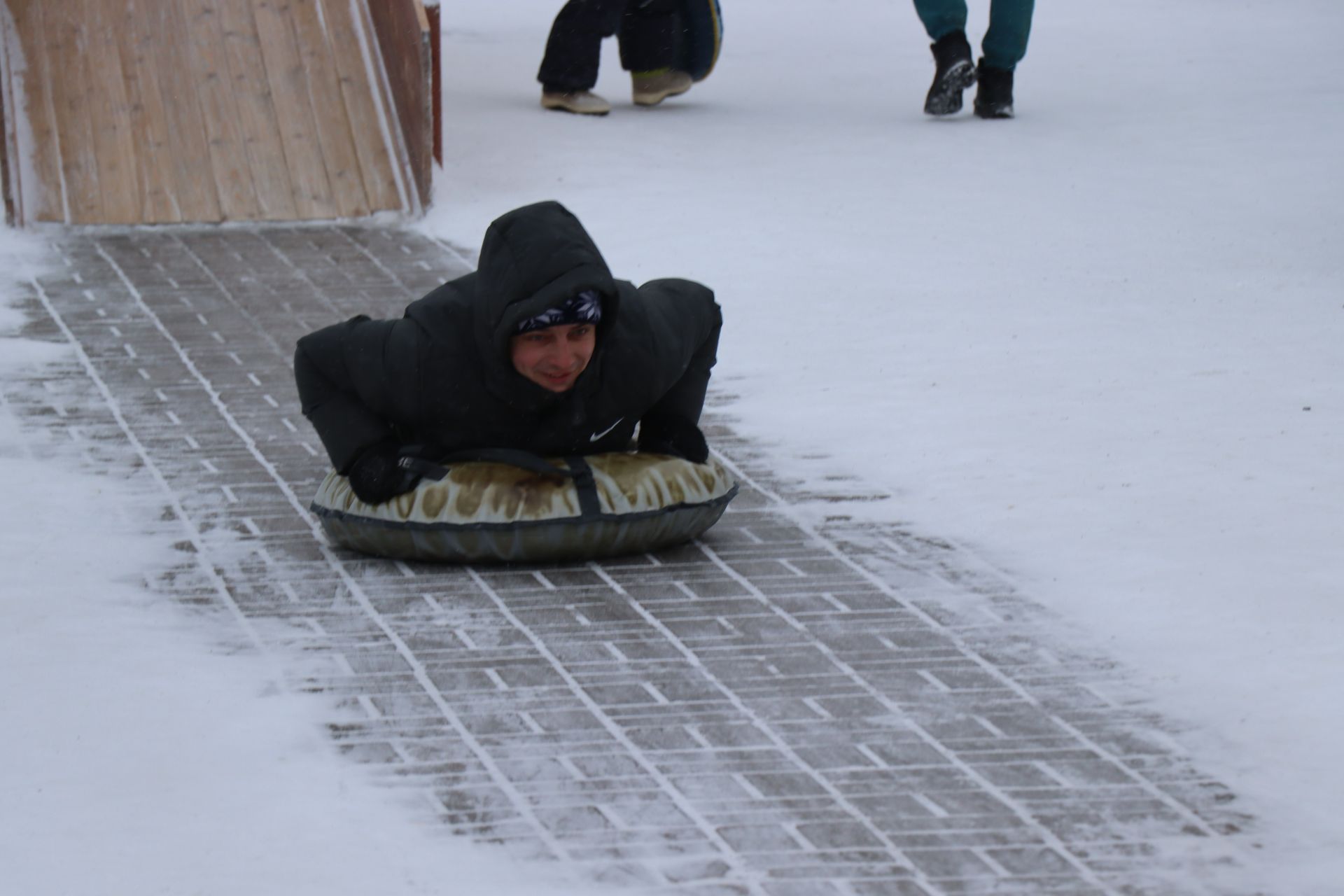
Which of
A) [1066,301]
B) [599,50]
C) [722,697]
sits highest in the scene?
[599,50]

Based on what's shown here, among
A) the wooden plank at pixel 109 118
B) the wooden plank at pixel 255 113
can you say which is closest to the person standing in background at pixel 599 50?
the wooden plank at pixel 255 113

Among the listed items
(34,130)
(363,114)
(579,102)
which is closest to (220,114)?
(363,114)

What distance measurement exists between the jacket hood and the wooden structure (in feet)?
13.9

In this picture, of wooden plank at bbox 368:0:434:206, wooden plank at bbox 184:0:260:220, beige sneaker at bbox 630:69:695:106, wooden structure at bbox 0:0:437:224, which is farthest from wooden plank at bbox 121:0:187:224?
beige sneaker at bbox 630:69:695:106

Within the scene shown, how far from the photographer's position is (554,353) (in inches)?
161

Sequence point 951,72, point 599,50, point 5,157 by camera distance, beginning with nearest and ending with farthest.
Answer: point 5,157
point 951,72
point 599,50

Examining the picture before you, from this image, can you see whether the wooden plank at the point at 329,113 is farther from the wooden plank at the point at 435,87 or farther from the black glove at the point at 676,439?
the black glove at the point at 676,439

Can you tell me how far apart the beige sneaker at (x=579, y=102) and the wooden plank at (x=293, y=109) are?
2.05 m

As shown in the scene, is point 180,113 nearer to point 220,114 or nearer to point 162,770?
point 220,114

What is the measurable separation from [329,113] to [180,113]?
26.7 inches

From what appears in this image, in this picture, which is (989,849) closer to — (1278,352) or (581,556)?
(581,556)

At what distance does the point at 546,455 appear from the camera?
4.35 meters

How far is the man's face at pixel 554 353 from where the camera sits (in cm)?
405

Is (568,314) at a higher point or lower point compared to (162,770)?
higher
